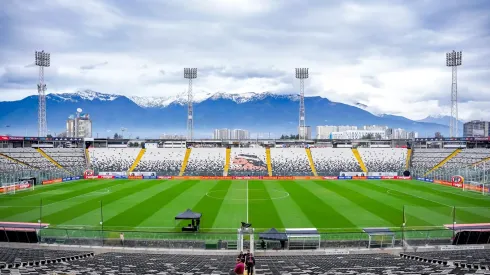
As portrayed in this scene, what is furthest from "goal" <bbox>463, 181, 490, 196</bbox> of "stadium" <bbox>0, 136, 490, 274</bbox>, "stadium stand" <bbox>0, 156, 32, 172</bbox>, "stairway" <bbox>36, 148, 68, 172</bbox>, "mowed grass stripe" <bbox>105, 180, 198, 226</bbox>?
"stadium stand" <bbox>0, 156, 32, 172</bbox>

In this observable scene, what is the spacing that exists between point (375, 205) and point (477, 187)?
20.9 meters

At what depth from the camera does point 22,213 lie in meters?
36.1

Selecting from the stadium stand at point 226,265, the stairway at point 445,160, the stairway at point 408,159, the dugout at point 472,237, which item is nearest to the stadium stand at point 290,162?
the stairway at point 408,159

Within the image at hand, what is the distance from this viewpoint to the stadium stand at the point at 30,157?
214 ft

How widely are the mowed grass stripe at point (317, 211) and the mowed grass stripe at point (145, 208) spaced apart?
15603mm

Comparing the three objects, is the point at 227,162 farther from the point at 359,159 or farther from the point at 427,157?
the point at 427,157

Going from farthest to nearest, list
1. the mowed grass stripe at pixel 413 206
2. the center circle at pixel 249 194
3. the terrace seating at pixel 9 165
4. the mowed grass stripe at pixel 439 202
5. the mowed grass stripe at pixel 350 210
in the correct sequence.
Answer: the terrace seating at pixel 9 165
the center circle at pixel 249 194
the mowed grass stripe at pixel 439 202
the mowed grass stripe at pixel 413 206
the mowed grass stripe at pixel 350 210

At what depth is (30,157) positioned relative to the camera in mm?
67312

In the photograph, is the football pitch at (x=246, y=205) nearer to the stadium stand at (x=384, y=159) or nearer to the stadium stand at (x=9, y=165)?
the stadium stand at (x=9, y=165)

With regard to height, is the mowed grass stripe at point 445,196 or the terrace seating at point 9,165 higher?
the terrace seating at point 9,165

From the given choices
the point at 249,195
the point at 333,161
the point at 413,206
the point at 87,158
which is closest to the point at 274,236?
the point at 413,206

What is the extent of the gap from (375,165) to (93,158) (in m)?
59.0

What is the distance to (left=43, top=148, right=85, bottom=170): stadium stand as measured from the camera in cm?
7119

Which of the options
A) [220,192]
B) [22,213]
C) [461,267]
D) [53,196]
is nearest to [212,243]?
[461,267]
